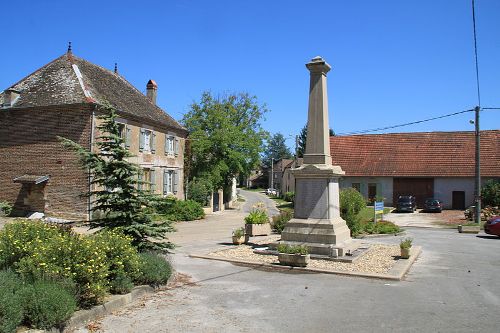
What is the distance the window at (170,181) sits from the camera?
3322cm

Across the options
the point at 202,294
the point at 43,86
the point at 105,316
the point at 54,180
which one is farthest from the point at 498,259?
the point at 43,86

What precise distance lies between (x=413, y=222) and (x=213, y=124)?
1992cm

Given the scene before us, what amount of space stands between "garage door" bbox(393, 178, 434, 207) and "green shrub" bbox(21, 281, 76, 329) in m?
40.7

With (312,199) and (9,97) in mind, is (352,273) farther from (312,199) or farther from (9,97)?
(9,97)

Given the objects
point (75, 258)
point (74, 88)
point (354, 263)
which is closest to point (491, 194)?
point (354, 263)

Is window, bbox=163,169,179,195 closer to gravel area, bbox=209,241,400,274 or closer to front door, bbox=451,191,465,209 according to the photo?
gravel area, bbox=209,241,400,274

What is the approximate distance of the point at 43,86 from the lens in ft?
87.7

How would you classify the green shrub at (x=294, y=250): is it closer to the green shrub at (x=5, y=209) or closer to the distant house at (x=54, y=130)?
the distant house at (x=54, y=130)

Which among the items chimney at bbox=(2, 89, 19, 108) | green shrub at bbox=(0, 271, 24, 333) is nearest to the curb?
green shrub at bbox=(0, 271, 24, 333)

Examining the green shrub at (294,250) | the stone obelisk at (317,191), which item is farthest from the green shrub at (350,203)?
the green shrub at (294,250)

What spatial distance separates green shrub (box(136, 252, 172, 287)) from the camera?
27.9ft

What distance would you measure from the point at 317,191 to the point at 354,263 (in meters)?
2.38

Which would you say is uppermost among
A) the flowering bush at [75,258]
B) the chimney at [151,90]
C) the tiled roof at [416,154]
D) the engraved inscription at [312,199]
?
the chimney at [151,90]

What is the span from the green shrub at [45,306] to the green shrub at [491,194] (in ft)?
120
